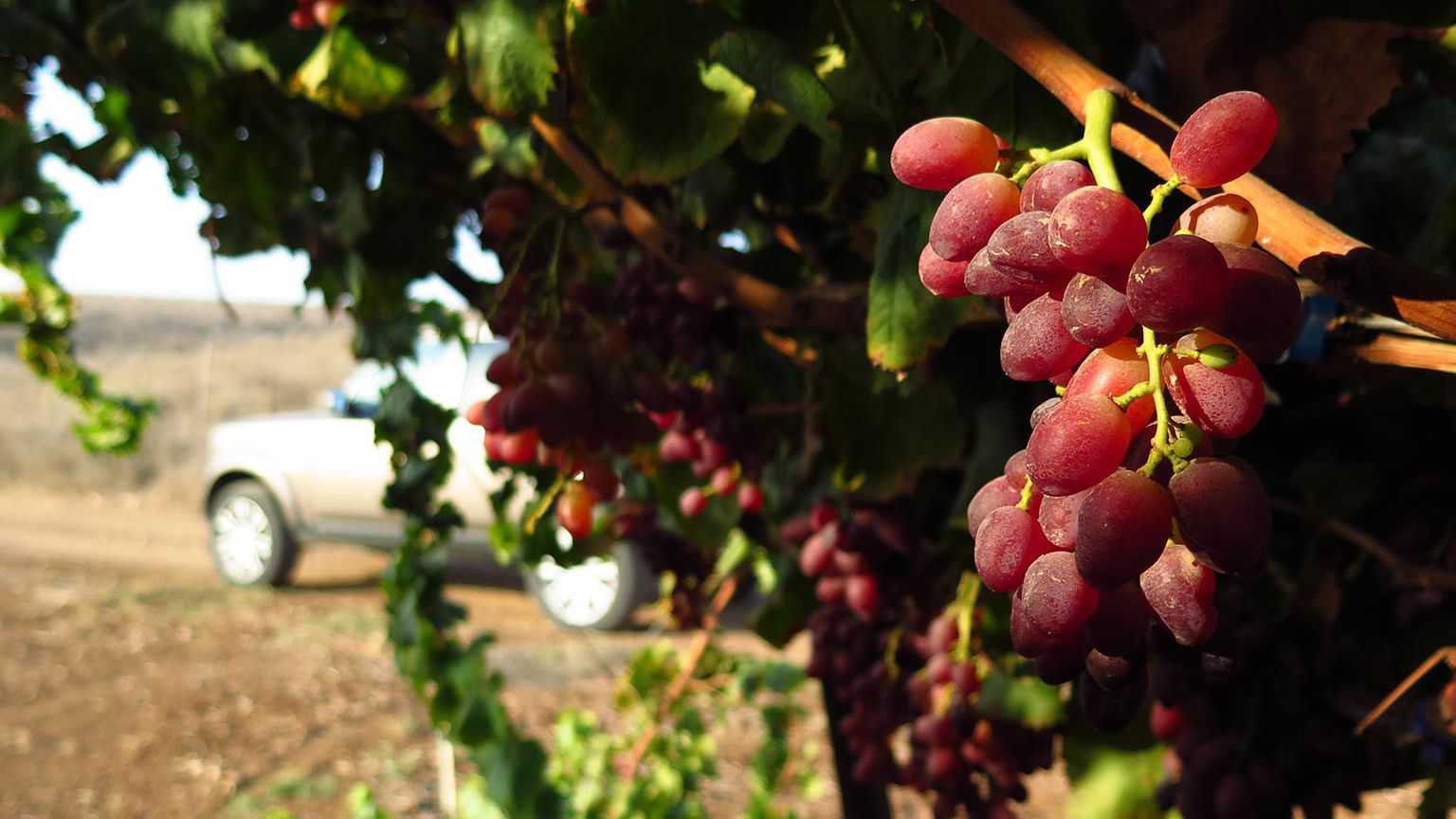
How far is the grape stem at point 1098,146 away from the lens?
398 mm

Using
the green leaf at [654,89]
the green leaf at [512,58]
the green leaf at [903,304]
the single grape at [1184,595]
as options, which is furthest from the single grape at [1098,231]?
the green leaf at [512,58]

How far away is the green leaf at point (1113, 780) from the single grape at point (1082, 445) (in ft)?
2.96

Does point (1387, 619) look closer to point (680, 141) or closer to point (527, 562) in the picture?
point (680, 141)

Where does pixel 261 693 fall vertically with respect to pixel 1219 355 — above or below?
above

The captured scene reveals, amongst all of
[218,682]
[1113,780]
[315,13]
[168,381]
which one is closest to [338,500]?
[218,682]

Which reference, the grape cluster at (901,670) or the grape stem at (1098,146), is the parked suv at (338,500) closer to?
the grape cluster at (901,670)

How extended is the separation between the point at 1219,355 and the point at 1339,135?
46cm

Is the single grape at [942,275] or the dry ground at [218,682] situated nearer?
the single grape at [942,275]

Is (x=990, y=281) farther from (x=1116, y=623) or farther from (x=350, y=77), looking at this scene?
(x=350, y=77)

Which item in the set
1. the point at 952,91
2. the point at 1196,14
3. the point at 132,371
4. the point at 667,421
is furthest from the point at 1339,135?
the point at 132,371

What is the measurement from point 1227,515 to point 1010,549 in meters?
0.09

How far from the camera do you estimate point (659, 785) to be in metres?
2.44

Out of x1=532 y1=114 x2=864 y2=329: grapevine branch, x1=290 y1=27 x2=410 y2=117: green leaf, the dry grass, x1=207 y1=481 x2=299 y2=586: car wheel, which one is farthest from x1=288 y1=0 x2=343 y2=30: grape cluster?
the dry grass

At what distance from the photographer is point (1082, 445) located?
382 mm
